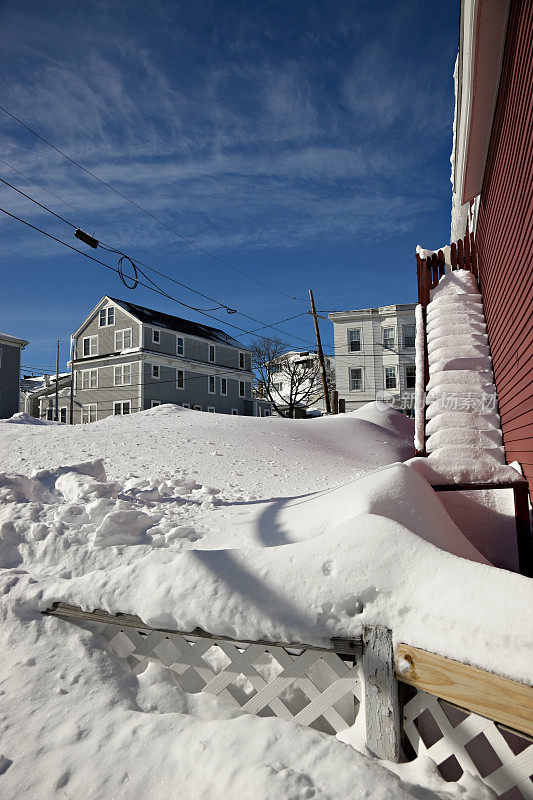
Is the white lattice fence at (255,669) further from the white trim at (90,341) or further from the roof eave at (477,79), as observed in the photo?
the white trim at (90,341)

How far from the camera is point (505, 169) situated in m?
4.71

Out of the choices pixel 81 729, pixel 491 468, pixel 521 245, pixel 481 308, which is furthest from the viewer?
pixel 481 308

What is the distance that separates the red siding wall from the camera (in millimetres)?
3688

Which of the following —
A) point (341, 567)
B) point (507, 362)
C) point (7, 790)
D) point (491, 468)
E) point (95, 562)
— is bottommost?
point (7, 790)

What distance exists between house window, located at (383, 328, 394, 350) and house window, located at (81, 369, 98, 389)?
19623mm

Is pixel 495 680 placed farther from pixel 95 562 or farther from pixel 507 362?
pixel 507 362

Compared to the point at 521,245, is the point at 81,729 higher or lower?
lower

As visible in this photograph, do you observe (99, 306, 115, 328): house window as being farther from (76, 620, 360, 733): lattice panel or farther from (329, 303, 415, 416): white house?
(76, 620, 360, 733): lattice panel

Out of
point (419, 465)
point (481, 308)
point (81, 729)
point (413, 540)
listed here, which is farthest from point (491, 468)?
point (81, 729)

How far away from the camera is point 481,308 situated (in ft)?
21.9

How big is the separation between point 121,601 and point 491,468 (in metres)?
3.47

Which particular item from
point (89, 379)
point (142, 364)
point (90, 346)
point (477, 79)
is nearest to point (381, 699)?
point (477, 79)

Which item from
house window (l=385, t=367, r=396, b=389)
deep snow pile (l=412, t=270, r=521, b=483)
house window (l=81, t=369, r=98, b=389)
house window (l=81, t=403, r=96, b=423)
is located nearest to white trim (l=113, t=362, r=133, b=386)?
house window (l=81, t=369, r=98, b=389)

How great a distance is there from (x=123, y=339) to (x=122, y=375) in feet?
7.64
